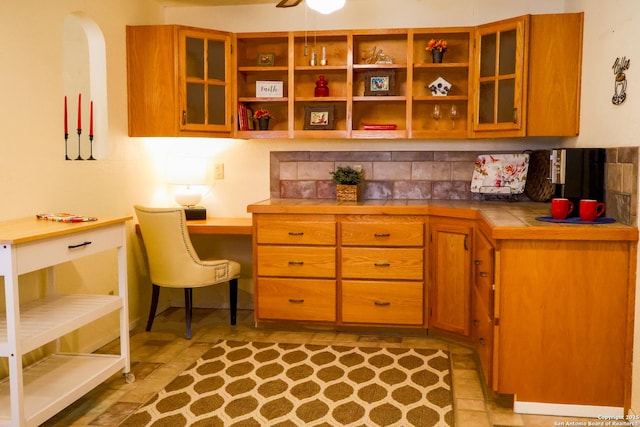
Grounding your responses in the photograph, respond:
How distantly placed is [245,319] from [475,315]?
5.47 ft

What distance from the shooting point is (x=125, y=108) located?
3.87 meters

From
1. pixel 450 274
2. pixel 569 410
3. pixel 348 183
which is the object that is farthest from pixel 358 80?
pixel 569 410

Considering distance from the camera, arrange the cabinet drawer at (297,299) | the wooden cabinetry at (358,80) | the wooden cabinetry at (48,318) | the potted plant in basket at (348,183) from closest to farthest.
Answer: the wooden cabinetry at (48,318)
the cabinet drawer at (297,299)
the wooden cabinetry at (358,80)
the potted plant in basket at (348,183)

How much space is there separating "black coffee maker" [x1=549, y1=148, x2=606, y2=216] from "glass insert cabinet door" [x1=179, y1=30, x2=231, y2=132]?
7.14 ft

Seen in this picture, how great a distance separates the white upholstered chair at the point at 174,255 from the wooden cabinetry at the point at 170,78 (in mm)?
609

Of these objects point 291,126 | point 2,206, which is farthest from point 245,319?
point 2,206

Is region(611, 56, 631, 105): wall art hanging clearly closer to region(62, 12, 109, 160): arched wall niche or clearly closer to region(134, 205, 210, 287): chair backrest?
region(134, 205, 210, 287): chair backrest

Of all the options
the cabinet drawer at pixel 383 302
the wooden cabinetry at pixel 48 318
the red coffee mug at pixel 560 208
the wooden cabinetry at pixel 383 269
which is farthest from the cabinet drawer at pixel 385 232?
the wooden cabinetry at pixel 48 318

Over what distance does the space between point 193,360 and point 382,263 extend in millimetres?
1280

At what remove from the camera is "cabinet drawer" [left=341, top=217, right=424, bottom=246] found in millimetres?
3707

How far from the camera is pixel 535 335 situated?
2.62 metres

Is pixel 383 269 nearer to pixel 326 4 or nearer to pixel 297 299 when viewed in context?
pixel 297 299

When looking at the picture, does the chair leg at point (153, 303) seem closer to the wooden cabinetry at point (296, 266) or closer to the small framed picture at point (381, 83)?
the wooden cabinetry at point (296, 266)

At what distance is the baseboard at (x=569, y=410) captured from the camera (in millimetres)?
2590
